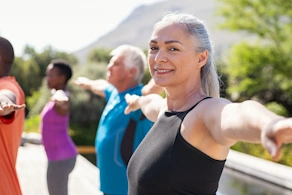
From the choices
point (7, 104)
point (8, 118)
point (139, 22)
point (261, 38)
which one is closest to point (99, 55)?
point (261, 38)

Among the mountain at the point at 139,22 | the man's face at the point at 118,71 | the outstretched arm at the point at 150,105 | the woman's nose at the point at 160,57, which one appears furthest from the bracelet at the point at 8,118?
the mountain at the point at 139,22

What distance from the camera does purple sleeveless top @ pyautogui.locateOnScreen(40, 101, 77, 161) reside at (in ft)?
14.7

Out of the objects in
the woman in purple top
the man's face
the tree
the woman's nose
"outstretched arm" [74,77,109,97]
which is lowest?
the tree

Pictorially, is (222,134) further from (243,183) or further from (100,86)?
(243,183)

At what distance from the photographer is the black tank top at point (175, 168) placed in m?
1.79

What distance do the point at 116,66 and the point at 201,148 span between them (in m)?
2.29

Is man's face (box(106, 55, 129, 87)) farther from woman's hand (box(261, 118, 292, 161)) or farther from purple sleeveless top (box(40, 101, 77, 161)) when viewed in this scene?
woman's hand (box(261, 118, 292, 161))

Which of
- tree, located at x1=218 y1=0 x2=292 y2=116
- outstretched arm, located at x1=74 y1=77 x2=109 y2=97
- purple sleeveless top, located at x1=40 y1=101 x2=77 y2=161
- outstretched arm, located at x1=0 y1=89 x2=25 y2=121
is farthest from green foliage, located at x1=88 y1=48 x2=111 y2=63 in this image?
outstretched arm, located at x1=0 y1=89 x2=25 y2=121

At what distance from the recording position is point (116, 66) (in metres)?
3.99

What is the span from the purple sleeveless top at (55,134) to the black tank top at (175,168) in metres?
2.61

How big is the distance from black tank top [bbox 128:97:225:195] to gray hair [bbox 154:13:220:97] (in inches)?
8.3

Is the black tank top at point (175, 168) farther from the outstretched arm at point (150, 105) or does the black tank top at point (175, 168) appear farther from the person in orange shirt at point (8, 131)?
the person in orange shirt at point (8, 131)

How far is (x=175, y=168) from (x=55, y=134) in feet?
9.46

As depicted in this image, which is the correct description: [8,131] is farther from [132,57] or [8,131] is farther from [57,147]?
[57,147]
